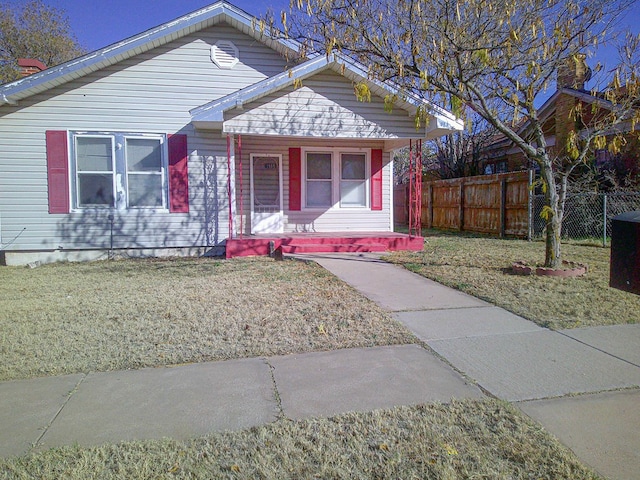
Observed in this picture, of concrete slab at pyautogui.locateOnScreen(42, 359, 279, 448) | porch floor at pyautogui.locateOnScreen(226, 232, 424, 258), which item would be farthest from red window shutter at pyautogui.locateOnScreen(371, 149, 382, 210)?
concrete slab at pyautogui.locateOnScreen(42, 359, 279, 448)

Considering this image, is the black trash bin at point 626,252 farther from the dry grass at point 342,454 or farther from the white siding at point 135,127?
the white siding at point 135,127

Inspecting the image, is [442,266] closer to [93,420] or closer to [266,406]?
[266,406]

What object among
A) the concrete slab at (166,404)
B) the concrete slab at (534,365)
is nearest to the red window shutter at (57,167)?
the concrete slab at (166,404)

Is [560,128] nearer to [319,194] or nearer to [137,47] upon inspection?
[319,194]

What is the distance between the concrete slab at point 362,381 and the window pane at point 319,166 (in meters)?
8.47

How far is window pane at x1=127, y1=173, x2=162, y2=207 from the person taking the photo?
34.7 ft

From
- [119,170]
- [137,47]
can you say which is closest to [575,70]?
[137,47]

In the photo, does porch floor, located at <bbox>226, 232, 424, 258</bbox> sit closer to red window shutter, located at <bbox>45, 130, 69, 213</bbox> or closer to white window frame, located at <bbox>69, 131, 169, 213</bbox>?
white window frame, located at <bbox>69, 131, 169, 213</bbox>

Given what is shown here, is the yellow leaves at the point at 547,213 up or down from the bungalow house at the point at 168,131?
down

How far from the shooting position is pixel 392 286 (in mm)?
7137


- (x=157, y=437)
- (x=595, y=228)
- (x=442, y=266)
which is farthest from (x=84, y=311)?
(x=595, y=228)

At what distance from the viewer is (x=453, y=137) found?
880 inches

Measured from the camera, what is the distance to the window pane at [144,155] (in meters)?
10.5

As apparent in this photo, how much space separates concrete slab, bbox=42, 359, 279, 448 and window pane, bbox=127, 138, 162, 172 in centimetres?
769
